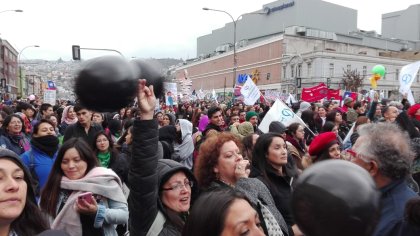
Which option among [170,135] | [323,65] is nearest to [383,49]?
[323,65]

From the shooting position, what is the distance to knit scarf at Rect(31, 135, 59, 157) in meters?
4.97

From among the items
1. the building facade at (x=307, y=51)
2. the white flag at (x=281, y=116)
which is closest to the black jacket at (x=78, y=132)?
the white flag at (x=281, y=116)

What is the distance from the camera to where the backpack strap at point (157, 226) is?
8.77 feet

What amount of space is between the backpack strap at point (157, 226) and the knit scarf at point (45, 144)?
2.71 m

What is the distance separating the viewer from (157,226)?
2701mm

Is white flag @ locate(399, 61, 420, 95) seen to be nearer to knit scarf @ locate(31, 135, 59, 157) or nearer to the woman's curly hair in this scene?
the woman's curly hair

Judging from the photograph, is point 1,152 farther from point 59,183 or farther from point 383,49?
point 383,49

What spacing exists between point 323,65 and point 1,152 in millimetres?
65586

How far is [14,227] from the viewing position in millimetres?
2254

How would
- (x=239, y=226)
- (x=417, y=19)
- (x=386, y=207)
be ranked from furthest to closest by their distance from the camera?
1. (x=417, y=19)
2. (x=386, y=207)
3. (x=239, y=226)

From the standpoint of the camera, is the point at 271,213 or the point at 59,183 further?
the point at 59,183

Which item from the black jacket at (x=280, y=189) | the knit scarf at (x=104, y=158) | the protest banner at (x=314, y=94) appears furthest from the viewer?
the protest banner at (x=314, y=94)

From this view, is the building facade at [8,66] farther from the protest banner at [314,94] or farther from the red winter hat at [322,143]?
the red winter hat at [322,143]

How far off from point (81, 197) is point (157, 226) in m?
0.90
